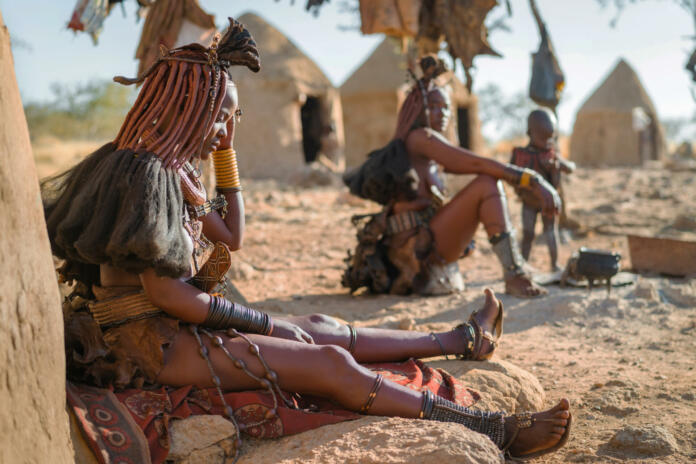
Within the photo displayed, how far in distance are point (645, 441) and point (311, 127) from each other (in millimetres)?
17307

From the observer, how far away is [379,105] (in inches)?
667

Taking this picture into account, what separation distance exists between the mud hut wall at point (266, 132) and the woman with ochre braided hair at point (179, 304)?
13.0 meters

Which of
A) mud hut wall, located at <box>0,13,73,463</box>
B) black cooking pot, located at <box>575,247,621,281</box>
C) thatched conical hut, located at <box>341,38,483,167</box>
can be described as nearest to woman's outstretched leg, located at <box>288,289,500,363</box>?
mud hut wall, located at <box>0,13,73,463</box>

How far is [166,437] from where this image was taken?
217cm

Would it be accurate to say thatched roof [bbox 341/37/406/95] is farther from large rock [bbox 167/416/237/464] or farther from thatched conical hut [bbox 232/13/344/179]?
large rock [bbox 167/416/237/464]

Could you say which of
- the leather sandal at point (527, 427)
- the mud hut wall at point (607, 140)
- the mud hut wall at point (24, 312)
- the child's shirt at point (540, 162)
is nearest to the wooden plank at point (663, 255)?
the child's shirt at point (540, 162)

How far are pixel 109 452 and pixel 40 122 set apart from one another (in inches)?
1371

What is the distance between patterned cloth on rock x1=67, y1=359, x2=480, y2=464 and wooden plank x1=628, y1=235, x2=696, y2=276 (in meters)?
4.17

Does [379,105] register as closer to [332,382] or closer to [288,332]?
[288,332]

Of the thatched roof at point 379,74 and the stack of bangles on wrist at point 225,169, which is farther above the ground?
the thatched roof at point 379,74

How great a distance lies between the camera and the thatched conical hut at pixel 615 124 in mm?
20312

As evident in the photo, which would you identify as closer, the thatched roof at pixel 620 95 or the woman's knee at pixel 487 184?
the woman's knee at pixel 487 184

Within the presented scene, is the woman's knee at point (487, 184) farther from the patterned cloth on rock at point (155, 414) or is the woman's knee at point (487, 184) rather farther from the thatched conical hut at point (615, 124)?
the thatched conical hut at point (615, 124)

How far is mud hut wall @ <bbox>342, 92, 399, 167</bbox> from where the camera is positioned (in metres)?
16.8
